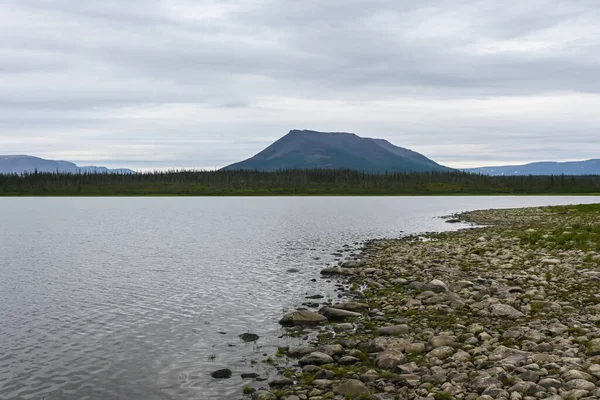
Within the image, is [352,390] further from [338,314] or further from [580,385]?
[338,314]

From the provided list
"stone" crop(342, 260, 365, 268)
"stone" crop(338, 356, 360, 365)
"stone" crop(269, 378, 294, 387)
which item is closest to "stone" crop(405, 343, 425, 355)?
"stone" crop(338, 356, 360, 365)

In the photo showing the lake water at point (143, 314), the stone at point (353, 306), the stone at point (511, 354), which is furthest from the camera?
the stone at point (353, 306)

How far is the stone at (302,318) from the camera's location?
73.8 ft

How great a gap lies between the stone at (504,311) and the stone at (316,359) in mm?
7783

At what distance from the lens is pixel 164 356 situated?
18641mm

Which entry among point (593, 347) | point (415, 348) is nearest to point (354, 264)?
point (415, 348)

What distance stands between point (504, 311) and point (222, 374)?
1173 centimetres

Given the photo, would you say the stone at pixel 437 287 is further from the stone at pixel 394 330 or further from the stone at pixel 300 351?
the stone at pixel 300 351

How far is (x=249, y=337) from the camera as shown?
20656mm

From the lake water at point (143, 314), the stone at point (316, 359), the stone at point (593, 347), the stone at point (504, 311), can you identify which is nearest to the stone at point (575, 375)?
the stone at point (593, 347)

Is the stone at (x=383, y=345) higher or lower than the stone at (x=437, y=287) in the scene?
lower

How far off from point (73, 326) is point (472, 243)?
1342 inches

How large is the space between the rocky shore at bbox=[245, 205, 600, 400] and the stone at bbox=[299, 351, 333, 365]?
3cm

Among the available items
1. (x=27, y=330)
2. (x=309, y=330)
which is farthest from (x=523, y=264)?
(x=27, y=330)
